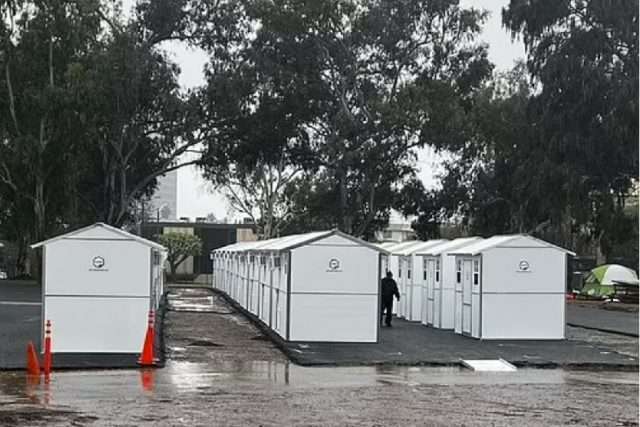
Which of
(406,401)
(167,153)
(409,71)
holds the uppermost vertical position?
(409,71)

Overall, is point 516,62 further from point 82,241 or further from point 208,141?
point 82,241

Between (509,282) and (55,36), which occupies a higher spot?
(55,36)

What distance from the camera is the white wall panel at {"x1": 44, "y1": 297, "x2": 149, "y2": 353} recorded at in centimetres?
2209

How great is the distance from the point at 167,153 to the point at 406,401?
4440 cm

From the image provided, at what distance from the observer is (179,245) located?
85.2 metres

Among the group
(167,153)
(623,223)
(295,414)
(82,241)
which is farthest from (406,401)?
(167,153)

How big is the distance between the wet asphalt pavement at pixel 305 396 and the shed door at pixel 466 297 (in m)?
6.92

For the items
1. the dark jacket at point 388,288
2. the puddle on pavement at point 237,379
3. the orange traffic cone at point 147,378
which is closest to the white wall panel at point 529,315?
the dark jacket at point 388,288

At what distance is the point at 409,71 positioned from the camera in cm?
5909

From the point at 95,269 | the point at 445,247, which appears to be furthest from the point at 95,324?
the point at 445,247

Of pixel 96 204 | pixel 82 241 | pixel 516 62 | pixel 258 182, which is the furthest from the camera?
pixel 258 182

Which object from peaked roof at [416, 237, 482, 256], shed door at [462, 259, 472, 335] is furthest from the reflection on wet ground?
peaked roof at [416, 237, 482, 256]

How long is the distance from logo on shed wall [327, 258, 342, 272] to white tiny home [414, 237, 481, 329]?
203 inches

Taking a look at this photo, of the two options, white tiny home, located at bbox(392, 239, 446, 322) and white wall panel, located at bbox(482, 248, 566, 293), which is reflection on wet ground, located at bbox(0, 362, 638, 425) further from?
white tiny home, located at bbox(392, 239, 446, 322)
